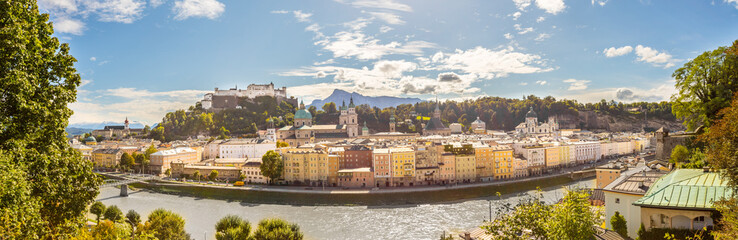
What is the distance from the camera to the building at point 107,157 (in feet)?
162

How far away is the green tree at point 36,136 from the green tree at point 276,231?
38.9ft

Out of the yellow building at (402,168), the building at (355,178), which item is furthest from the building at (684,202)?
the building at (355,178)

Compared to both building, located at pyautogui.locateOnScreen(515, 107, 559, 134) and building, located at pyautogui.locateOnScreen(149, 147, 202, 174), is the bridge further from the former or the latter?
building, located at pyautogui.locateOnScreen(515, 107, 559, 134)

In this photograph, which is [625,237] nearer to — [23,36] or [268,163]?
[23,36]

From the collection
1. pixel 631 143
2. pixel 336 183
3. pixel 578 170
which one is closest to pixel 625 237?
pixel 336 183

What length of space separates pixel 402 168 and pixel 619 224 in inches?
939

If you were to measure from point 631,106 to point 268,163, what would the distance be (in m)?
95.6

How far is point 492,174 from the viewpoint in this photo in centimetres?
3781

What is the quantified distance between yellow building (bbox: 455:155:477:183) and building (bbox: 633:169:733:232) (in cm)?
2633

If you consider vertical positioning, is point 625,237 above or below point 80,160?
below

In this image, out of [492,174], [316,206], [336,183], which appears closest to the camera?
[316,206]

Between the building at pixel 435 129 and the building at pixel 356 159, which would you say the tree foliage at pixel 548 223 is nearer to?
the building at pixel 356 159

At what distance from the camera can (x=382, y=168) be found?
114 ft

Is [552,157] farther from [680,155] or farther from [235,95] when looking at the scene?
[235,95]
